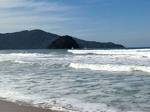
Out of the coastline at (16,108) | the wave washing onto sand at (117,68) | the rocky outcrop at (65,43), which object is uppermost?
the rocky outcrop at (65,43)

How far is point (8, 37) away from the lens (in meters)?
176

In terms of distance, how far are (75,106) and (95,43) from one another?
146m

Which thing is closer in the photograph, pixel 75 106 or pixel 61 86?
pixel 75 106

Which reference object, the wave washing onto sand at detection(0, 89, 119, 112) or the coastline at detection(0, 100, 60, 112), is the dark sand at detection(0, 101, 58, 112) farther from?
the wave washing onto sand at detection(0, 89, 119, 112)

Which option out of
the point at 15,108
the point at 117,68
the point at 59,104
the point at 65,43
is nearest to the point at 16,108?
the point at 15,108

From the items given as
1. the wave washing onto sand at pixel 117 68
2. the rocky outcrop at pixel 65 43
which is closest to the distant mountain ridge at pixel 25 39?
the rocky outcrop at pixel 65 43

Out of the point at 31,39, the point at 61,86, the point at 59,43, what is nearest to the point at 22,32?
the point at 31,39

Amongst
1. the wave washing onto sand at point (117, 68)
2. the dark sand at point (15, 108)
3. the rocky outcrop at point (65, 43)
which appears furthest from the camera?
the rocky outcrop at point (65, 43)

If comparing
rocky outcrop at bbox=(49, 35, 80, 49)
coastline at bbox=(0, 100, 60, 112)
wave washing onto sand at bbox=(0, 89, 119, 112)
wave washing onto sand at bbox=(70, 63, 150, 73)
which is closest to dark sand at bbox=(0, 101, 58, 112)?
coastline at bbox=(0, 100, 60, 112)

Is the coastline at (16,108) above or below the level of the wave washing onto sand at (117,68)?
below

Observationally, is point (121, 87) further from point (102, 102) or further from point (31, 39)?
point (31, 39)

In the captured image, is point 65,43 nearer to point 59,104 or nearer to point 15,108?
point 59,104

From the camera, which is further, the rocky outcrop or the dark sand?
the rocky outcrop

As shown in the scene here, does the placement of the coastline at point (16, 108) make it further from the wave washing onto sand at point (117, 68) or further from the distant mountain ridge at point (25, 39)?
the distant mountain ridge at point (25, 39)
